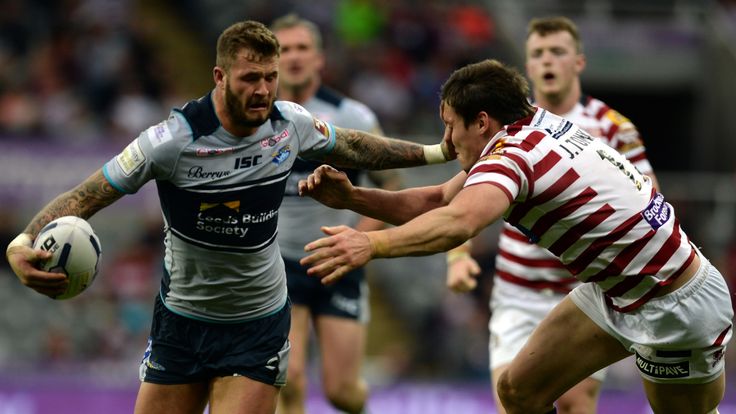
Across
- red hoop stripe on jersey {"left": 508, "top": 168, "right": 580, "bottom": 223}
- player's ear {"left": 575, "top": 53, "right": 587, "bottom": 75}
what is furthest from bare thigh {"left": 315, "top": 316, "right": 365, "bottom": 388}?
red hoop stripe on jersey {"left": 508, "top": 168, "right": 580, "bottom": 223}

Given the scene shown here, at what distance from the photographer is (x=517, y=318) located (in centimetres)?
726

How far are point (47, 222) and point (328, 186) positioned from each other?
1.35 meters

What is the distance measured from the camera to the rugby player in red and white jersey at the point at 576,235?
514 centimetres

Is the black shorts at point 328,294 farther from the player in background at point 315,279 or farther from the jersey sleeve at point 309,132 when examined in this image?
the jersey sleeve at point 309,132

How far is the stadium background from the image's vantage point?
1250 centimetres

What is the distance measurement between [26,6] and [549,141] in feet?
38.1

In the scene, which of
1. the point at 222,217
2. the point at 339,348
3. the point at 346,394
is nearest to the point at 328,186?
the point at 222,217

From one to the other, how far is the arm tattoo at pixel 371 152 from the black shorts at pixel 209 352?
0.93 metres

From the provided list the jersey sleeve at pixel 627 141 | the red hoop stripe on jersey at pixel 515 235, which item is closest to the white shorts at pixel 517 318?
the red hoop stripe on jersey at pixel 515 235

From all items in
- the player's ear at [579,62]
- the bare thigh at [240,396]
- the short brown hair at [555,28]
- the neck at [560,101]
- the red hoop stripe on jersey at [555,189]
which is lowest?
the bare thigh at [240,396]

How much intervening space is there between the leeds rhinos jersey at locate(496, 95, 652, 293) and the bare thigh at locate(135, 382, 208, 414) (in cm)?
237

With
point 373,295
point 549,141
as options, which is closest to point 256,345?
point 549,141

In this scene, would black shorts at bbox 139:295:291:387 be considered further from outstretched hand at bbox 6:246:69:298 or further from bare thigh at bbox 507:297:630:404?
bare thigh at bbox 507:297:630:404

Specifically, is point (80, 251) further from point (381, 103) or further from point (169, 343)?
point (381, 103)
